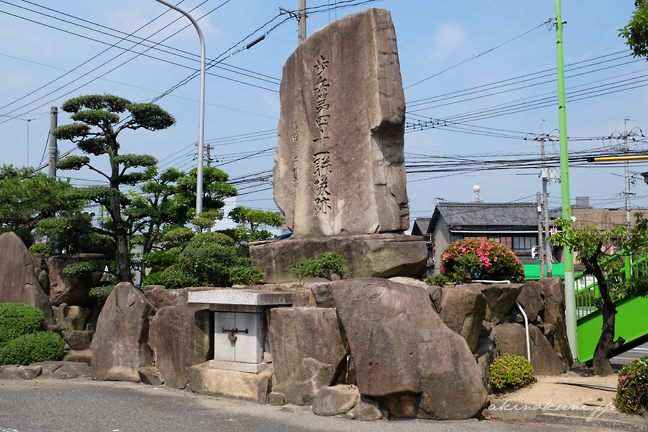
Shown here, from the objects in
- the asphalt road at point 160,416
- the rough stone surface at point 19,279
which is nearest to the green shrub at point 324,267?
the asphalt road at point 160,416

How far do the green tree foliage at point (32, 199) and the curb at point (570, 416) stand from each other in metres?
11.0

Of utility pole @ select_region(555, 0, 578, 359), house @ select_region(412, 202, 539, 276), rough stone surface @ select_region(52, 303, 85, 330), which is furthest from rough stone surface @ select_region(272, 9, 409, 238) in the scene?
house @ select_region(412, 202, 539, 276)

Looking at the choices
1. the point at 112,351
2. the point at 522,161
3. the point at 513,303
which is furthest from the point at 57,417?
the point at 522,161

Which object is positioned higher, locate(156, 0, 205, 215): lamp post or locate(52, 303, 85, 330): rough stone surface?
locate(156, 0, 205, 215): lamp post

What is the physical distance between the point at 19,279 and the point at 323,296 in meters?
9.18

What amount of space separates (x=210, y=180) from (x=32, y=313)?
21.1ft

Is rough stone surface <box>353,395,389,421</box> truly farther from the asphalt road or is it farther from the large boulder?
the large boulder

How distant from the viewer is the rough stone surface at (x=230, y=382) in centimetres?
767

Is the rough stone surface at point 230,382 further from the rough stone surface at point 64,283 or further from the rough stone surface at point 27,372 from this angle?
the rough stone surface at point 64,283

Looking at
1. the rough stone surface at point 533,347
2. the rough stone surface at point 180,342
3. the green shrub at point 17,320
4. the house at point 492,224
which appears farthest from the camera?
the house at point 492,224

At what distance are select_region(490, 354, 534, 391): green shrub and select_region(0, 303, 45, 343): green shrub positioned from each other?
366 inches

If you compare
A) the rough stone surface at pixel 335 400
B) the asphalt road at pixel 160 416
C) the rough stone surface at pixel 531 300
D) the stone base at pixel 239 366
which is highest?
the rough stone surface at pixel 531 300

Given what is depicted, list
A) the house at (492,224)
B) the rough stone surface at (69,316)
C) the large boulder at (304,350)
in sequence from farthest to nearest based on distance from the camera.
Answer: the house at (492,224), the rough stone surface at (69,316), the large boulder at (304,350)

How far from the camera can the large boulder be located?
7.16 meters
